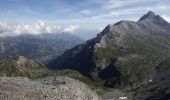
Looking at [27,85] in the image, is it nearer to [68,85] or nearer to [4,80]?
[4,80]

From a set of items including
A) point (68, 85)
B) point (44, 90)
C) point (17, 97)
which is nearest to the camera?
point (17, 97)

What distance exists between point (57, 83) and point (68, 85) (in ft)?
13.7

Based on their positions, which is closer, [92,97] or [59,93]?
[59,93]

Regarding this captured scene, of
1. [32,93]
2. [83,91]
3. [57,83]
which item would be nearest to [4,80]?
[32,93]

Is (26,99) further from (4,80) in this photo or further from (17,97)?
(4,80)

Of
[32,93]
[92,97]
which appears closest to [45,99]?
[32,93]

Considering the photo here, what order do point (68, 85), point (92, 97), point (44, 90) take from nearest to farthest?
point (44, 90), point (68, 85), point (92, 97)

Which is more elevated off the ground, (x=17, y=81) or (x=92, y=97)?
(x=17, y=81)

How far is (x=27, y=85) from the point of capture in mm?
89500

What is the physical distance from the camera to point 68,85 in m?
100

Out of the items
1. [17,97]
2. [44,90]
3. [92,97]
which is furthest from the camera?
[92,97]

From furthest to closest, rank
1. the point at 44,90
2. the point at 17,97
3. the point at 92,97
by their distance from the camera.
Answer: the point at 92,97 → the point at 44,90 → the point at 17,97

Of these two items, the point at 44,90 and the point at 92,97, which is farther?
the point at 92,97

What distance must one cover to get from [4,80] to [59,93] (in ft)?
53.8
